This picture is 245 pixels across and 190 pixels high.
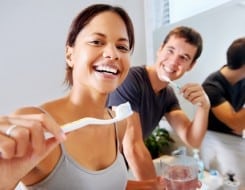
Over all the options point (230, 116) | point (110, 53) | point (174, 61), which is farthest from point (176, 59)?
point (110, 53)

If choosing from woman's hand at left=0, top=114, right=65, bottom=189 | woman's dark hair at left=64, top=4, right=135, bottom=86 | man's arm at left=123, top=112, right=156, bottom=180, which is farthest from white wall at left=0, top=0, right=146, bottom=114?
woman's hand at left=0, top=114, right=65, bottom=189

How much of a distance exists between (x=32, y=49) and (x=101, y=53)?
899 millimetres

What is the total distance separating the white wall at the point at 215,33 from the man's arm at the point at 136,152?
323mm

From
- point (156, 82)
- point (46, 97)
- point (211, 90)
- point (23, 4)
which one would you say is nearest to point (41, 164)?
point (156, 82)

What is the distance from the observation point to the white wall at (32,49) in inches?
52.6

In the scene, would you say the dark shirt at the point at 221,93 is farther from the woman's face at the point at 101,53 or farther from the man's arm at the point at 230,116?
the woman's face at the point at 101,53

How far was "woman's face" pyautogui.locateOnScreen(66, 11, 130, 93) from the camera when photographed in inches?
24.9

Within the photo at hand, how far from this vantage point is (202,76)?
122cm

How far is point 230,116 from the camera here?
1111 millimetres

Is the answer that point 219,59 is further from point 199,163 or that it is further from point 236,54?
point 199,163

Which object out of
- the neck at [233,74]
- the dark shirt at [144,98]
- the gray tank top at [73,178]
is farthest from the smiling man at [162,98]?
the gray tank top at [73,178]

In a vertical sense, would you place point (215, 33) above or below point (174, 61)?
above

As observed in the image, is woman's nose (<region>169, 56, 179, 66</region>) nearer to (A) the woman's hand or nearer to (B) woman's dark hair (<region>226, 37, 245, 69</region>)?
(B) woman's dark hair (<region>226, 37, 245, 69</region>)

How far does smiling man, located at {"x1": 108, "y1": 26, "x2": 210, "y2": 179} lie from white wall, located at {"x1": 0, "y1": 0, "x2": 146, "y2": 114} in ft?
1.78
